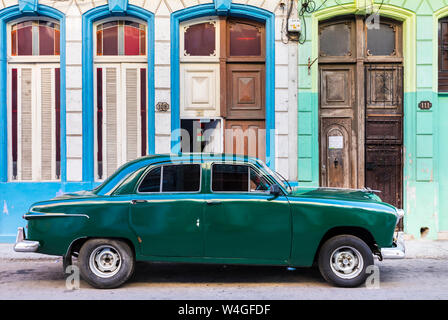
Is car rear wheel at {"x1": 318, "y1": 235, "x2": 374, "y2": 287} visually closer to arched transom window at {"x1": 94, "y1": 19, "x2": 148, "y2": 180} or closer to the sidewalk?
the sidewalk

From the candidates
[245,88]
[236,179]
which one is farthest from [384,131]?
[236,179]

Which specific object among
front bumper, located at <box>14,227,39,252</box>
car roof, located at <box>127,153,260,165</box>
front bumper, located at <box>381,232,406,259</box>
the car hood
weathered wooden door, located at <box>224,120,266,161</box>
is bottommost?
front bumper, located at <box>381,232,406,259</box>

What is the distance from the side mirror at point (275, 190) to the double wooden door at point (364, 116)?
442 cm

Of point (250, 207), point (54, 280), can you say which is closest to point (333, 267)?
point (250, 207)

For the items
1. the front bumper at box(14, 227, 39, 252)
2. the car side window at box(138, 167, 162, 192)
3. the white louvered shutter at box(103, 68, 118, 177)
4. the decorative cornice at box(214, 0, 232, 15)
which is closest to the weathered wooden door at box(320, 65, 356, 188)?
the decorative cornice at box(214, 0, 232, 15)

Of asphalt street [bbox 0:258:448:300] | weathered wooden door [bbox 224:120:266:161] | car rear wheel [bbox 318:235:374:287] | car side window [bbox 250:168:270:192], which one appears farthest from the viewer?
weathered wooden door [bbox 224:120:266:161]

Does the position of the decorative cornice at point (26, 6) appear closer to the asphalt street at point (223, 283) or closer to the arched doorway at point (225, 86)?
the arched doorway at point (225, 86)

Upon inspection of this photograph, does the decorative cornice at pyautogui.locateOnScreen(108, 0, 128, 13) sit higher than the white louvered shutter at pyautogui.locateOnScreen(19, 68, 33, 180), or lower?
higher

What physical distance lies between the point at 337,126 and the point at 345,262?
4.80 metres

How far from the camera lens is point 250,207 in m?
6.27

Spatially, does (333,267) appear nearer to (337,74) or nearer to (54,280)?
(54,280)

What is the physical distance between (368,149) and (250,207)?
203 inches

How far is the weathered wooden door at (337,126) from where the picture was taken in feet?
34.3

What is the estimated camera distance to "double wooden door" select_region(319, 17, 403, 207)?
10445 mm
